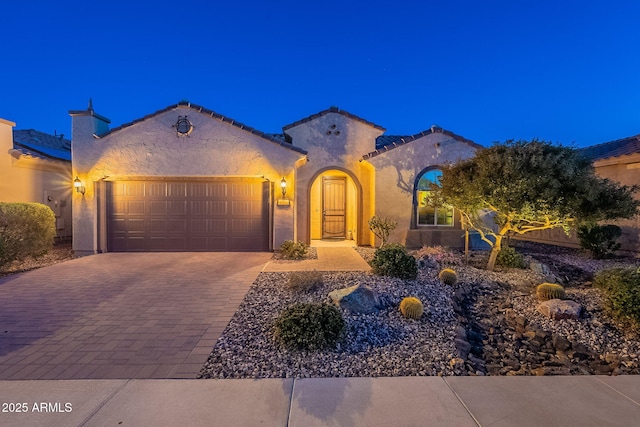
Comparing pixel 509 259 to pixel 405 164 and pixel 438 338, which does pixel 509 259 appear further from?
pixel 438 338

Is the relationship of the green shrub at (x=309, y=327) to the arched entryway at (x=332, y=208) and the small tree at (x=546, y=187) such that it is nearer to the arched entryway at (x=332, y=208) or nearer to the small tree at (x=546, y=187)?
the small tree at (x=546, y=187)

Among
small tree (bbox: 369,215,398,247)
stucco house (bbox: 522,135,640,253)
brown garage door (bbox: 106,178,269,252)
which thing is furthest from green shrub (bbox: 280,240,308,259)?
stucco house (bbox: 522,135,640,253)

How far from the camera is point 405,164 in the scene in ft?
39.8

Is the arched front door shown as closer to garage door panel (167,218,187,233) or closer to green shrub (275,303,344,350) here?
garage door panel (167,218,187,233)

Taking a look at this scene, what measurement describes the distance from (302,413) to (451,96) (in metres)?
66.9

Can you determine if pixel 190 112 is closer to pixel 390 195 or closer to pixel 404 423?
pixel 390 195

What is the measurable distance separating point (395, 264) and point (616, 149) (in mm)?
11957

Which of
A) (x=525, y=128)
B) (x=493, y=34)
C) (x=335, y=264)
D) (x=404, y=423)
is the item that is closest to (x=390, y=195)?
(x=335, y=264)

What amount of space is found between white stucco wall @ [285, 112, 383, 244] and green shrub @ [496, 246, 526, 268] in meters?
4.76

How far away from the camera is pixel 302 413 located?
9.96 feet

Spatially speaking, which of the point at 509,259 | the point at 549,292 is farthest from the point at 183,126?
the point at 549,292

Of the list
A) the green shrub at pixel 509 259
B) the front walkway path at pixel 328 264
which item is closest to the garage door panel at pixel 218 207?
the front walkway path at pixel 328 264

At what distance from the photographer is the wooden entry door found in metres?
14.4

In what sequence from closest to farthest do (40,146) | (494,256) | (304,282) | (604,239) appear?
(304,282), (494,256), (604,239), (40,146)
